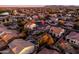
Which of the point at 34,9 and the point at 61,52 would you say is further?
the point at 34,9

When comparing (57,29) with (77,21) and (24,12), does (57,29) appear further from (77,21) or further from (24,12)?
(24,12)
